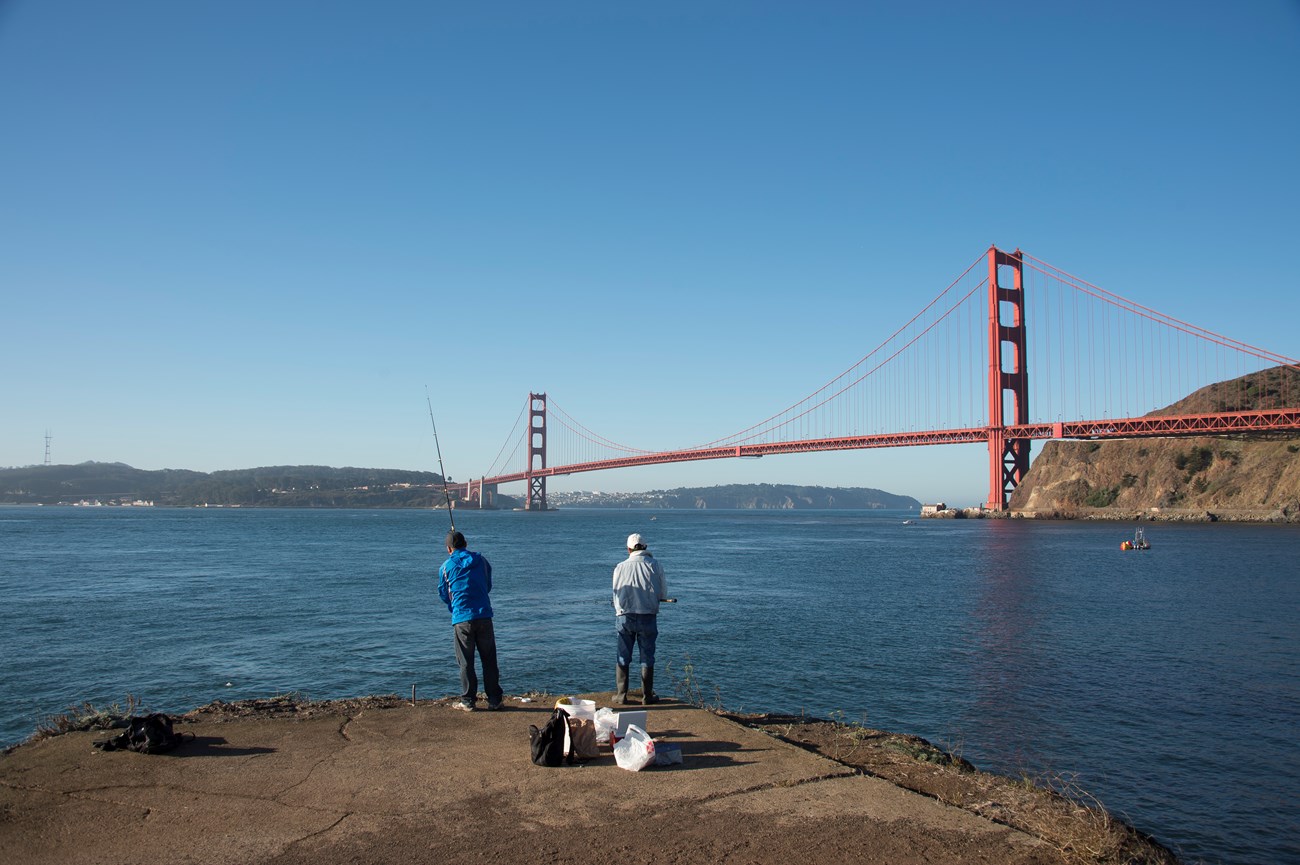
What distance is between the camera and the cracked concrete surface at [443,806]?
4305 mm

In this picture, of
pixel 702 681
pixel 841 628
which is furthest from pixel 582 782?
pixel 841 628

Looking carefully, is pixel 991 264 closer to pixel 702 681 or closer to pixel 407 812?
pixel 702 681

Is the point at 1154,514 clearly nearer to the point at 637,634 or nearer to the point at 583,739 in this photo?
the point at 637,634

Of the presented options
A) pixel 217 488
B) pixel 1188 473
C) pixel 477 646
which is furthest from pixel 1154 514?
pixel 217 488

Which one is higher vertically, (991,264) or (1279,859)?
(991,264)

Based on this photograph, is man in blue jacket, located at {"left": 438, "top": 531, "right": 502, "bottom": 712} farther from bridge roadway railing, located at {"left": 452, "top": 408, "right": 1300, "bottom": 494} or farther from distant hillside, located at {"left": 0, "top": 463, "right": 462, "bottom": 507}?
distant hillside, located at {"left": 0, "top": 463, "right": 462, "bottom": 507}

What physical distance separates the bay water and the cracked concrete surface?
12.6 ft

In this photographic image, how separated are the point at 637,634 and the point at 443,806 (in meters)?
2.77

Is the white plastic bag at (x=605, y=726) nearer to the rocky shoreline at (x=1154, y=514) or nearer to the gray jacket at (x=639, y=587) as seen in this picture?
the gray jacket at (x=639, y=587)

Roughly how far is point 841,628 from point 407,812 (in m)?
14.6

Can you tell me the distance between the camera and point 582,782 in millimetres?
5234

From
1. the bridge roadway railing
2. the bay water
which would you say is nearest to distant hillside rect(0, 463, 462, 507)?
the bridge roadway railing

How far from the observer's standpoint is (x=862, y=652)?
50.5 feet

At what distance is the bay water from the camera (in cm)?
934
